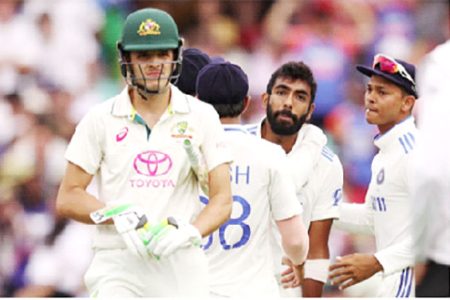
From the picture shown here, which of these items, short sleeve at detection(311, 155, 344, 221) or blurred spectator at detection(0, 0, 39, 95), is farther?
blurred spectator at detection(0, 0, 39, 95)

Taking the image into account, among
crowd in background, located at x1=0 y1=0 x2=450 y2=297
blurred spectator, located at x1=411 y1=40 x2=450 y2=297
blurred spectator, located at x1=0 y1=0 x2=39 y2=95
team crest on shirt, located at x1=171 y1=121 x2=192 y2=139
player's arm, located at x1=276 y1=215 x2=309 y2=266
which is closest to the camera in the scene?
blurred spectator, located at x1=411 y1=40 x2=450 y2=297

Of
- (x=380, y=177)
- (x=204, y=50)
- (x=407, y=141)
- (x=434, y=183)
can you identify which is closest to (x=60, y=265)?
(x=204, y=50)

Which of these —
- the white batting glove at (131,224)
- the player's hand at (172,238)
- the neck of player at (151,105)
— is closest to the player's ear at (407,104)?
the neck of player at (151,105)

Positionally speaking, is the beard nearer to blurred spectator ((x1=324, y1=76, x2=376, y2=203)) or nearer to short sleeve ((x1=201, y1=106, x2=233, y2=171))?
short sleeve ((x1=201, y1=106, x2=233, y2=171))

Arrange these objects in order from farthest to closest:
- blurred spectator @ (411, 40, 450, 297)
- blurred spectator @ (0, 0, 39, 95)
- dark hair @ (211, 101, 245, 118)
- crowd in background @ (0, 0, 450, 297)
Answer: blurred spectator @ (0, 0, 39, 95) < crowd in background @ (0, 0, 450, 297) < dark hair @ (211, 101, 245, 118) < blurred spectator @ (411, 40, 450, 297)

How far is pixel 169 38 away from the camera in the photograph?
6.88 meters

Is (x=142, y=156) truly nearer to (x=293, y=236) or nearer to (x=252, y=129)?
(x=293, y=236)

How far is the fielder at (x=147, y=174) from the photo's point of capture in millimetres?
6691

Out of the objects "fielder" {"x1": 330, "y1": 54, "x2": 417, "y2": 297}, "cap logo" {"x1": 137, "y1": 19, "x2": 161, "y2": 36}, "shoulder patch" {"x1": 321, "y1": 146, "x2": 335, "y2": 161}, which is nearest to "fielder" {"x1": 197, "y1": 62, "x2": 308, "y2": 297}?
"fielder" {"x1": 330, "y1": 54, "x2": 417, "y2": 297}

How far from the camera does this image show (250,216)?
757 cm

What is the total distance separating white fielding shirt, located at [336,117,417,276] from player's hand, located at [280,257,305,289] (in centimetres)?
55

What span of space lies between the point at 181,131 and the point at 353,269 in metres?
1.56

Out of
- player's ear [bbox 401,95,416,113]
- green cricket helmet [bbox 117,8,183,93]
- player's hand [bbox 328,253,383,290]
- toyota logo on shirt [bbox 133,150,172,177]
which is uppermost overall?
green cricket helmet [bbox 117,8,183,93]

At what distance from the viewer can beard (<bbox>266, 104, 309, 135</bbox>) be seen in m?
8.52
